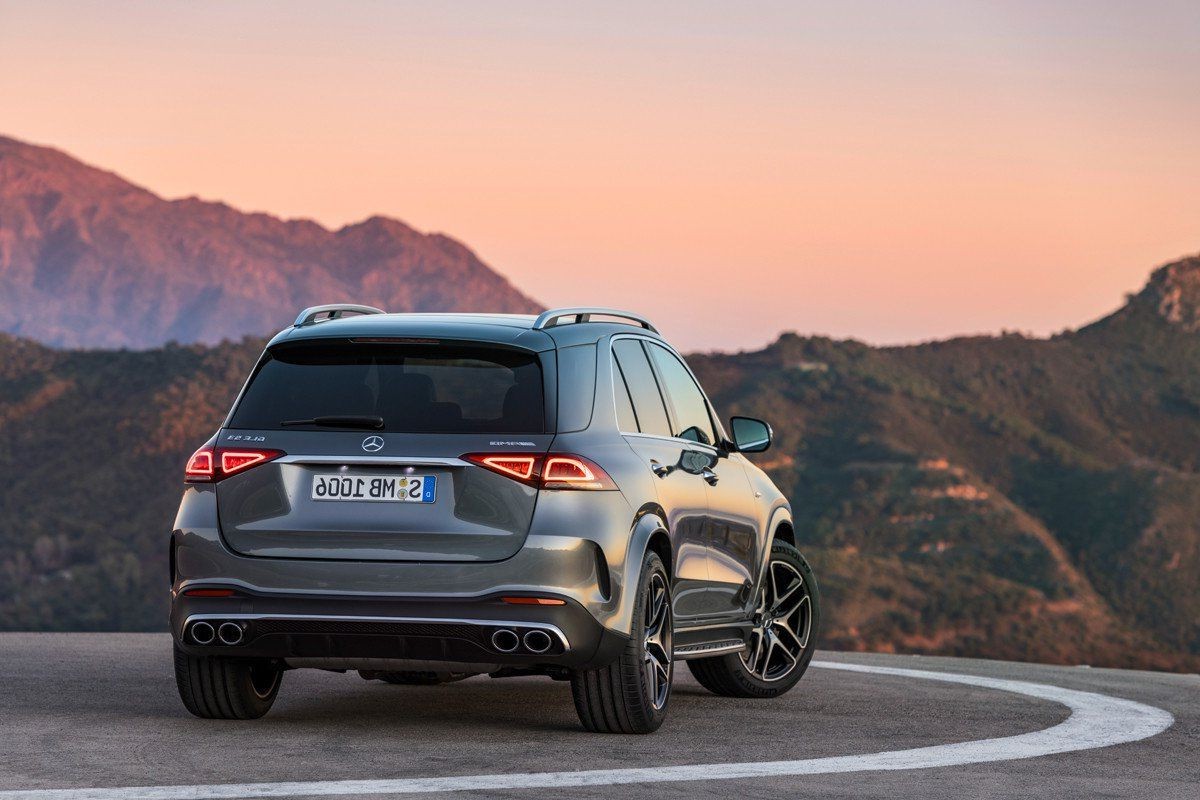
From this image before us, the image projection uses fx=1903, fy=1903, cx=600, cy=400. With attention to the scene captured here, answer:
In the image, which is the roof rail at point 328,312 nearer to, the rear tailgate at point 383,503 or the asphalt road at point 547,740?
the rear tailgate at point 383,503

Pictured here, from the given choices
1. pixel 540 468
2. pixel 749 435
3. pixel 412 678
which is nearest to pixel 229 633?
pixel 540 468

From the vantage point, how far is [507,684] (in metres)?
10.6

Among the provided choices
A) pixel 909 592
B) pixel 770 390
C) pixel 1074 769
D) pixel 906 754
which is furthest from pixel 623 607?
pixel 770 390

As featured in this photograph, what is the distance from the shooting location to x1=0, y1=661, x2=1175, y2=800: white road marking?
243 inches

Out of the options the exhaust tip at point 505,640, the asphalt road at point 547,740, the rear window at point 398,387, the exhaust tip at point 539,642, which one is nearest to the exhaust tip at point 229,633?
the asphalt road at point 547,740

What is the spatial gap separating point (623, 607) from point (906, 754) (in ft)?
4.20

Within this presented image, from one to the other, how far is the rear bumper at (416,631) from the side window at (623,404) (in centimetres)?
101

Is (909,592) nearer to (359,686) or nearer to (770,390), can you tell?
(770,390)

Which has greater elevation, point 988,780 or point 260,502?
point 260,502

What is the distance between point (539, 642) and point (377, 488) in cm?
87

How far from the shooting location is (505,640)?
7.30 meters

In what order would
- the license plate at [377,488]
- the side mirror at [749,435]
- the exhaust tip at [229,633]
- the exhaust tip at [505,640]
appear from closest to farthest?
the exhaust tip at [505,640] → the license plate at [377,488] → the exhaust tip at [229,633] → the side mirror at [749,435]

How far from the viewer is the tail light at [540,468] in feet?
24.3

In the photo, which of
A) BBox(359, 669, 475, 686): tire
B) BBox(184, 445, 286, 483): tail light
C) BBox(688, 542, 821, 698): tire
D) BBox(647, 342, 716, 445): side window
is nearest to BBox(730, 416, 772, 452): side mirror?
BBox(647, 342, 716, 445): side window
